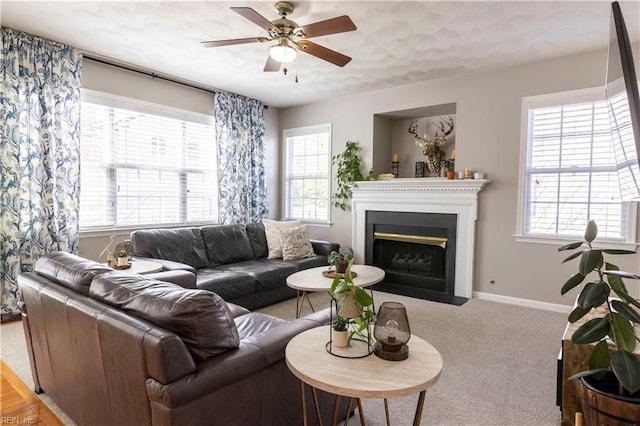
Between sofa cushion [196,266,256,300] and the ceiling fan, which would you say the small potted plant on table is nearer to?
sofa cushion [196,266,256,300]

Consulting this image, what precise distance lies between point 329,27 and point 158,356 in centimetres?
226

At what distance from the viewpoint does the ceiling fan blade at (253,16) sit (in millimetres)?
2281

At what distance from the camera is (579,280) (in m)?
1.64

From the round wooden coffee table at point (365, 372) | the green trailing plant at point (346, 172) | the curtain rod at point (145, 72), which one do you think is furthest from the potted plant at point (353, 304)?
the curtain rod at point (145, 72)

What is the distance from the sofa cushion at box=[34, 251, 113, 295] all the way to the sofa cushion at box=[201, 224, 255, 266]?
2.20m

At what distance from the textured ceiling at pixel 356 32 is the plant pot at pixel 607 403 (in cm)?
262

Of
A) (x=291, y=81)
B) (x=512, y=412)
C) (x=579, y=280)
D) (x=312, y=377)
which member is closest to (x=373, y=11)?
(x=291, y=81)

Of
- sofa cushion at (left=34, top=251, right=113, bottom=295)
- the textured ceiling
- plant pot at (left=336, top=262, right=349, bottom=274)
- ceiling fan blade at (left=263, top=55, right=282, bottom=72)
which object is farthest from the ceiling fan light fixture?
sofa cushion at (left=34, top=251, right=113, bottom=295)

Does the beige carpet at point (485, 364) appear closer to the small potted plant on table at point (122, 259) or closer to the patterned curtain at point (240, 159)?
the small potted plant on table at point (122, 259)

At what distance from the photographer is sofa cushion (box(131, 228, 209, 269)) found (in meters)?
3.82

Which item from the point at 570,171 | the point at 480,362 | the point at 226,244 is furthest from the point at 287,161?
the point at 480,362

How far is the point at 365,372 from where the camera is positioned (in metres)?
1.31

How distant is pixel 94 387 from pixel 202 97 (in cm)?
421

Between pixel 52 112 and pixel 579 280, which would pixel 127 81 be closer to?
pixel 52 112
